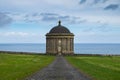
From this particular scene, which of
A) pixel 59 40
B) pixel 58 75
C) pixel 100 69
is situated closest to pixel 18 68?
pixel 100 69

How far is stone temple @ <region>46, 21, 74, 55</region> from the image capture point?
347ft

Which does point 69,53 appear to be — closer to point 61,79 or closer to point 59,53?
point 59,53

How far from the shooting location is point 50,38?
107 meters

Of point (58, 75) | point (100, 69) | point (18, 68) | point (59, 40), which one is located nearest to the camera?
point (58, 75)

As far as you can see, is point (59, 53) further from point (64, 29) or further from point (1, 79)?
point (1, 79)

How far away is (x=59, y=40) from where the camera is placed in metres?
107

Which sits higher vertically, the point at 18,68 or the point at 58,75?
the point at 18,68

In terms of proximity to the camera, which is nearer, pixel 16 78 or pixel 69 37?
pixel 16 78

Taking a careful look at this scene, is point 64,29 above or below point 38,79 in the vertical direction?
above

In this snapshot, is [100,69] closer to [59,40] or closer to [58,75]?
[58,75]

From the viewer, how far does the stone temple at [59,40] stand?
10562 cm

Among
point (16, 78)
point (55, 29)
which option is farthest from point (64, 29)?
point (16, 78)

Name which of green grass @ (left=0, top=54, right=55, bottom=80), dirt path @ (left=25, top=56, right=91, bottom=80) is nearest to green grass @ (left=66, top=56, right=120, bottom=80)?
dirt path @ (left=25, top=56, right=91, bottom=80)

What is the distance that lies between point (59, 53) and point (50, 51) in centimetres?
362
